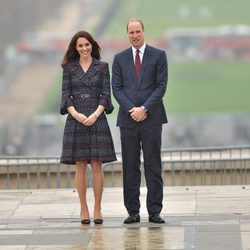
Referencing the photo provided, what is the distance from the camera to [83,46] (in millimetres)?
9906

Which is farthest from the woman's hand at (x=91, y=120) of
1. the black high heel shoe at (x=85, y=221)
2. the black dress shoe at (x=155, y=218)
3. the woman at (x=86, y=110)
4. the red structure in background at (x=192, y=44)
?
the red structure in background at (x=192, y=44)

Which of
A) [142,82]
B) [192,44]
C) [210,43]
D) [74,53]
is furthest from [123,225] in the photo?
[192,44]

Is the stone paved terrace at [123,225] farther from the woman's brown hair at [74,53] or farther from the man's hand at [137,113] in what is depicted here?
the woman's brown hair at [74,53]

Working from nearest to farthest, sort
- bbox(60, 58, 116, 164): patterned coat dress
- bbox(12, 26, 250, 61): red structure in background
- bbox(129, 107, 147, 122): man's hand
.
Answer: bbox(129, 107, 147, 122): man's hand, bbox(60, 58, 116, 164): patterned coat dress, bbox(12, 26, 250, 61): red structure in background

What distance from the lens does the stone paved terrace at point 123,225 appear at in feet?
29.3

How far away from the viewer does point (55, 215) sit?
10648mm

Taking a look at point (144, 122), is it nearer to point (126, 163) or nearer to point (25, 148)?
point (126, 163)

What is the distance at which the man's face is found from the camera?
979cm

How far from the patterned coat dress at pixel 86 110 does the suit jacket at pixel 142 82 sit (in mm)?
118

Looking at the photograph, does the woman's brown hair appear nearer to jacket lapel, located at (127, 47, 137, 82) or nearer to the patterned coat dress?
the patterned coat dress

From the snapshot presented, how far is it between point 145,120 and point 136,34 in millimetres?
690

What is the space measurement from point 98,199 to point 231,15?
8791 centimetres

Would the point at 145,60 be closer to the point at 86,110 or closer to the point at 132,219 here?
the point at 86,110

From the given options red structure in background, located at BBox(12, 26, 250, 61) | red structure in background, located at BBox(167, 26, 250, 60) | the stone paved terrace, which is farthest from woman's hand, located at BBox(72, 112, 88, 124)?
red structure in background, located at BBox(167, 26, 250, 60)
